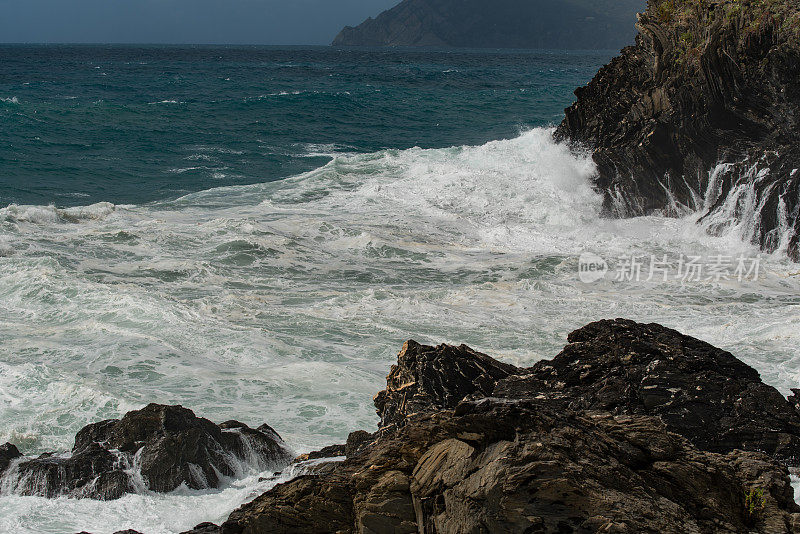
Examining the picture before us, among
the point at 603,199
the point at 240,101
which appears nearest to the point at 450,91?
the point at 240,101

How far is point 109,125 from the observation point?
106ft

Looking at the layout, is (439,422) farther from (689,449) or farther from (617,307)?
(617,307)

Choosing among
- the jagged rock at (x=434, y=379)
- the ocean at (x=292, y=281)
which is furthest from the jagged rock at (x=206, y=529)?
the jagged rock at (x=434, y=379)

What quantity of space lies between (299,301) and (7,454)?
5698 mm

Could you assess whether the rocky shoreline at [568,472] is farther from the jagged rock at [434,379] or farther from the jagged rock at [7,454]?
the jagged rock at [7,454]

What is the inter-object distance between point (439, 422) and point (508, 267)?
9.84m

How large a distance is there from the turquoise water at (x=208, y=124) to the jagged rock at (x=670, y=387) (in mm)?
15999

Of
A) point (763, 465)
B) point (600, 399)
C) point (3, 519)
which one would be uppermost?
point (763, 465)

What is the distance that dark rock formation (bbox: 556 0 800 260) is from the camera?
14.5 meters

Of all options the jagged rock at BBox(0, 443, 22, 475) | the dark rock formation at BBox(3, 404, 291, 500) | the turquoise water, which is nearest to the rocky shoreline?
the dark rock formation at BBox(3, 404, 291, 500)

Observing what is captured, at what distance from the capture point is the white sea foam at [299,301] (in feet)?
26.3

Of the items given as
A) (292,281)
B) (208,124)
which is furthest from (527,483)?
Answer: (208,124)

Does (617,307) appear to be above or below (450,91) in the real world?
below

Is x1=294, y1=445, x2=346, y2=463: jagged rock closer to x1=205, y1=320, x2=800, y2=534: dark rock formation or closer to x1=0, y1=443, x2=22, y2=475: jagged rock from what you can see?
x1=205, y1=320, x2=800, y2=534: dark rock formation
